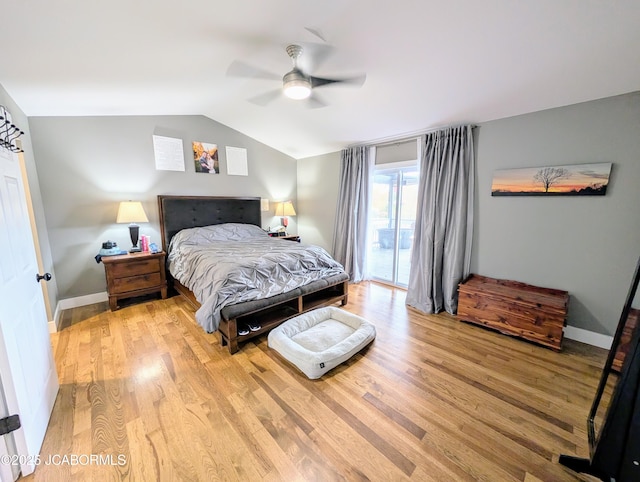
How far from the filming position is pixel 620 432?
1108mm

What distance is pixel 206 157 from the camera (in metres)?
4.11

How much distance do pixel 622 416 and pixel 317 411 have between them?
1.50 metres

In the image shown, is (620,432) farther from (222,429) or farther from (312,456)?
(222,429)

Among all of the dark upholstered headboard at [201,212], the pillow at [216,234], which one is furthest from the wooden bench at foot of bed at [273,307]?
the dark upholstered headboard at [201,212]

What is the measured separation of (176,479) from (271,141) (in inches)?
179

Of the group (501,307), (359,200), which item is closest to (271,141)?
(359,200)

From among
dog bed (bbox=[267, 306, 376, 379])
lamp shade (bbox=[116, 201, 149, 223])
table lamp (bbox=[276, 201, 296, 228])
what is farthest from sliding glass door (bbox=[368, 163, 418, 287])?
lamp shade (bbox=[116, 201, 149, 223])

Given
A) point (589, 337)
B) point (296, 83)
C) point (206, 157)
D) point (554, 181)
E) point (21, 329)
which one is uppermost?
point (296, 83)

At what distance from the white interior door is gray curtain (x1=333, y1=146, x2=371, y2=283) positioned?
360cm

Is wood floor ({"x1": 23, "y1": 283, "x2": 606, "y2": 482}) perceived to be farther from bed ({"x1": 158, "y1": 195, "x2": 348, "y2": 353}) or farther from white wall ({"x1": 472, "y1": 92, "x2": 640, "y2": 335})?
white wall ({"x1": 472, "y1": 92, "x2": 640, "y2": 335})

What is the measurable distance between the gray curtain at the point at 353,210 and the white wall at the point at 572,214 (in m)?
1.65

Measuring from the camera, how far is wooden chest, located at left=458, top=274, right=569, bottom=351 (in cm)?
230

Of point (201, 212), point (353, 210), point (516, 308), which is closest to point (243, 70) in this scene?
point (201, 212)

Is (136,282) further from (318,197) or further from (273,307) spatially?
(318,197)
